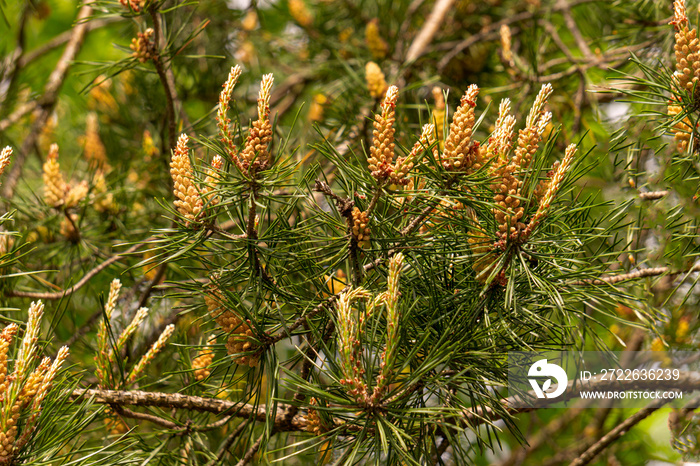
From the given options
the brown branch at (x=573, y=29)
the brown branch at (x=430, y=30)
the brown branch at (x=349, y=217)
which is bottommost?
the brown branch at (x=349, y=217)

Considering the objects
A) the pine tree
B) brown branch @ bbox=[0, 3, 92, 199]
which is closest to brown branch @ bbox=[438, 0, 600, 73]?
the pine tree

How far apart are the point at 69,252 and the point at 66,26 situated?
6.78 feet

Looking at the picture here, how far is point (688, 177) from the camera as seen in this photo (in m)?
0.63

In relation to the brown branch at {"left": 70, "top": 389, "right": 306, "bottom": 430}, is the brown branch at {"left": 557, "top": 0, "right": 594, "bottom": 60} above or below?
above

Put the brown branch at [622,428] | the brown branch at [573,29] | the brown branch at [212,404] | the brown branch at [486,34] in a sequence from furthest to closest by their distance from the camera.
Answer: the brown branch at [486,34] → the brown branch at [573,29] → the brown branch at [622,428] → the brown branch at [212,404]

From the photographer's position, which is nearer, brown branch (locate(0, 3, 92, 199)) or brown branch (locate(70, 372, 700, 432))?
brown branch (locate(70, 372, 700, 432))

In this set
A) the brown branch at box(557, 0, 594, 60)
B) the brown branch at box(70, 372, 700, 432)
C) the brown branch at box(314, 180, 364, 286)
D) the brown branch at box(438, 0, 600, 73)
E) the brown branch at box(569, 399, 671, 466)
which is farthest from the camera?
the brown branch at box(438, 0, 600, 73)

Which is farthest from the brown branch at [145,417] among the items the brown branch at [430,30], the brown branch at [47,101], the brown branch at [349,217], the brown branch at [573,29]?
the brown branch at [573,29]

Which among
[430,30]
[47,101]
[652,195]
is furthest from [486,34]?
[47,101]

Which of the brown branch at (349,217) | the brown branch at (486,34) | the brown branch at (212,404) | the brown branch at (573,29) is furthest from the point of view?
the brown branch at (486,34)

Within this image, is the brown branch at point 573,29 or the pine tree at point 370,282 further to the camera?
the brown branch at point 573,29

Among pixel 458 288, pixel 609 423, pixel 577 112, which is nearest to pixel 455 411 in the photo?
pixel 458 288

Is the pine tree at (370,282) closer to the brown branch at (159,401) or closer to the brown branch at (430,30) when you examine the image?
the brown branch at (159,401)

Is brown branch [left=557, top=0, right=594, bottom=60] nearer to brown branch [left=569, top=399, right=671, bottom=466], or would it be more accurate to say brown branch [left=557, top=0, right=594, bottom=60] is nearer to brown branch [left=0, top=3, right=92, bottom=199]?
brown branch [left=569, top=399, right=671, bottom=466]
